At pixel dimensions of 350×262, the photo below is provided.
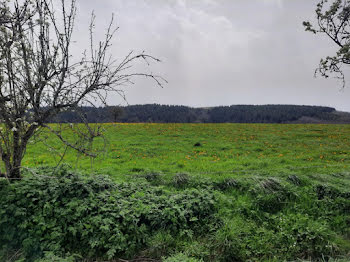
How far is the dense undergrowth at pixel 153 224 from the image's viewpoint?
16.8 feet

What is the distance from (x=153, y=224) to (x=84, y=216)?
67.3 inches

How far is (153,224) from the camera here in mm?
5715

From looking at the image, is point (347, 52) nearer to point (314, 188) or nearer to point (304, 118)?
point (314, 188)

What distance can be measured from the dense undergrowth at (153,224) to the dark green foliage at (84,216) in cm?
2

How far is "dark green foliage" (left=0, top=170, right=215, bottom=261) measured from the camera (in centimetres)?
511

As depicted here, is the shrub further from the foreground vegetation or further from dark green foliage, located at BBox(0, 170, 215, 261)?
dark green foliage, located at BBox(0, 170, 215, 261)

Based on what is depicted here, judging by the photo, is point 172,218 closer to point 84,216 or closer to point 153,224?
point 153,224

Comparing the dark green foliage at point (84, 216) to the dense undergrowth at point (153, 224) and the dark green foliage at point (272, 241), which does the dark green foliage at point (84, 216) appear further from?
the dark green foliage at point (272, 241)

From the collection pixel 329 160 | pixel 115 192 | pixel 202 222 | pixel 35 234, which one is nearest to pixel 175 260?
Answer: pixel 202 222

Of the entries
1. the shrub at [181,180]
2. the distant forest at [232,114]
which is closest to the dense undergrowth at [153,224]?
the shrub at [181,180]

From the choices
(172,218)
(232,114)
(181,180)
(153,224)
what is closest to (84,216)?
(153,224)

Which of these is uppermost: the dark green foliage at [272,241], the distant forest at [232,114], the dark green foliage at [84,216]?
the distant forest at [232,114]

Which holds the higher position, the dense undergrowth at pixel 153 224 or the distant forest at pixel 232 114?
the distant forest at pixel 232 114

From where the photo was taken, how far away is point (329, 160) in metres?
12.2
